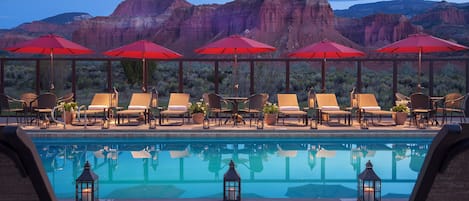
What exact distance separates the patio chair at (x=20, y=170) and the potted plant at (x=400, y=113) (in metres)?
9.28

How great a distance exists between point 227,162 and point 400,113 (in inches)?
180

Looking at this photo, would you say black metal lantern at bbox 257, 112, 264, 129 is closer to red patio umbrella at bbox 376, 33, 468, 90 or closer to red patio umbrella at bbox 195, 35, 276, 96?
red patio umbrella at bbox 195, 35, 276, 96

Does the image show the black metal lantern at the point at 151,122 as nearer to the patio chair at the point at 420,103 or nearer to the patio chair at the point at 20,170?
the patio chair at the point at 420,103

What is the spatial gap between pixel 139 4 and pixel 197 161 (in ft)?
253

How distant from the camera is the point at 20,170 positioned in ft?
7.80

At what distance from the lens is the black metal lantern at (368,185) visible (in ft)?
12.4

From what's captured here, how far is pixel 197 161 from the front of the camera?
797 cm

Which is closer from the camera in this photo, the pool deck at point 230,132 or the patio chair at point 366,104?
the pool deck at point 230,132

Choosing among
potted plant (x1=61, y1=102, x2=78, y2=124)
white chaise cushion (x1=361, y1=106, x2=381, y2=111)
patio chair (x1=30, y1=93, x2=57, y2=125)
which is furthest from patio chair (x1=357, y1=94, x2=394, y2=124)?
patio chair (x1=30, y1=93, x2=57, y2=125)

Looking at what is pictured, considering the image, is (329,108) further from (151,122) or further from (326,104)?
(151,122)

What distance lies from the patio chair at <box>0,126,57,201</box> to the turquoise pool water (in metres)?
3.13

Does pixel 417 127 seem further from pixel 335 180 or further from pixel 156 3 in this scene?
pixel 156 3

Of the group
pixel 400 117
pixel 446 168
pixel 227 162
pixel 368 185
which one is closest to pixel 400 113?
pixel 400 117

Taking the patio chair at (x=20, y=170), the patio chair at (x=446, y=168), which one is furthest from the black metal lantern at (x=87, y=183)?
the patio chair at (x=446, y=168)
